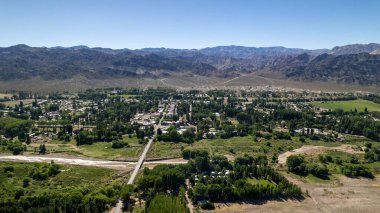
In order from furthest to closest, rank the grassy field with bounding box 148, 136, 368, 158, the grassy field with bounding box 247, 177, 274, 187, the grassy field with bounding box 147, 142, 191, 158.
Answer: the grassy field with bounding box 148, 136, 368, 158
the grassy field with bounding box 147, 142, 191, 158
the grassy field with bounding box 247, 177, 274, 187

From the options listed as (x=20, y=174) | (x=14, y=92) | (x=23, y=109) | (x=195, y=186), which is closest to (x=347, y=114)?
(x=195, y=186)

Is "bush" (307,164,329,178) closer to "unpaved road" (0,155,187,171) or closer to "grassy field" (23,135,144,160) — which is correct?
"unpaved road" (0,155,187,171)

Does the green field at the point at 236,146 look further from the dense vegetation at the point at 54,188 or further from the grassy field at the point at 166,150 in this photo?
the dense vegetation at the point at 54,188

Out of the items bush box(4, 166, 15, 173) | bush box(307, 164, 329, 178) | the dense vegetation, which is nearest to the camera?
the dense vegetation

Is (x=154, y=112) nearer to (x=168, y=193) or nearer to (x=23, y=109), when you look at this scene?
(x=23, y=109)

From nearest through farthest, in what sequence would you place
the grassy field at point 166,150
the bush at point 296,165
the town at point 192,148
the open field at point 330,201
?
1. the open field at point 330,201
2. the town at point 192,148
3. the bush at point 296,165
4. the grassy field at point 166,150

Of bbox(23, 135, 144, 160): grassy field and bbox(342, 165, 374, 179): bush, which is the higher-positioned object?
bbox(23, 135, 144, 160): grassy field

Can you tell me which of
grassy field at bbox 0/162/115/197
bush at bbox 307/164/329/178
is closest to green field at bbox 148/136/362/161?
bush at bbox 307/164/329/178

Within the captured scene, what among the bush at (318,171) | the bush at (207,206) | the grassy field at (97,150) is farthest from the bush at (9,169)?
the bush at (318,171)
